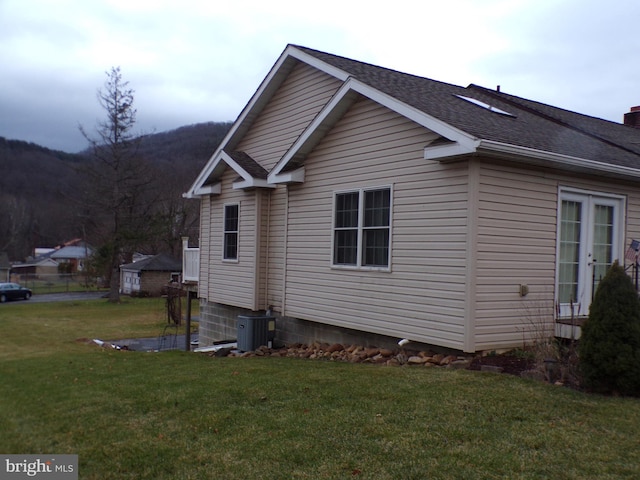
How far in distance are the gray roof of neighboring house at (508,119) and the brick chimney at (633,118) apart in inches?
137

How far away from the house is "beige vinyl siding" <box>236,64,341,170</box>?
0.05 meters

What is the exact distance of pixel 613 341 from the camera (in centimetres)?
650

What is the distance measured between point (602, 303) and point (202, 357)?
7.89m

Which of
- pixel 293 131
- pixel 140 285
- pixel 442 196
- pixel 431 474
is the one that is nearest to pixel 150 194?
pixel 140 285

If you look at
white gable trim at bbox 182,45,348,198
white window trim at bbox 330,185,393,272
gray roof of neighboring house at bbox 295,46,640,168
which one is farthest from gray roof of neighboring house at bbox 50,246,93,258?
white window trim at bbox 330,185,393,272

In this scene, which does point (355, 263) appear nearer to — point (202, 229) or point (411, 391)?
point (411, 391)

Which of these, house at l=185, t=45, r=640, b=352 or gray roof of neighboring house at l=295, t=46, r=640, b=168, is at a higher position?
gray roof of neighboring house at l=295, t=46, r=640, b=168

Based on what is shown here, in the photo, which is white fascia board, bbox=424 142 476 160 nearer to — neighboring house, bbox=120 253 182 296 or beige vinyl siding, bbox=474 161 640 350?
beige vinyl siding, bbox=474 161 640 350

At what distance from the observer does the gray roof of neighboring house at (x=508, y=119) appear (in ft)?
29.6

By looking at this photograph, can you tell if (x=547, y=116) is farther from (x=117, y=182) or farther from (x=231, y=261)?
(x=117, y=182)

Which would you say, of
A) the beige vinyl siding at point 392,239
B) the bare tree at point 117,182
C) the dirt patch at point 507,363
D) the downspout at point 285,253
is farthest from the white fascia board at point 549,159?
the bare tree at point 117,182

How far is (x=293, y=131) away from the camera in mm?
13477

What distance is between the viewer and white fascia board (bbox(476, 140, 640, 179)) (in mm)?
8078

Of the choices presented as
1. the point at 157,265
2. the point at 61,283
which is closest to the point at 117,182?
the point at 157,265
